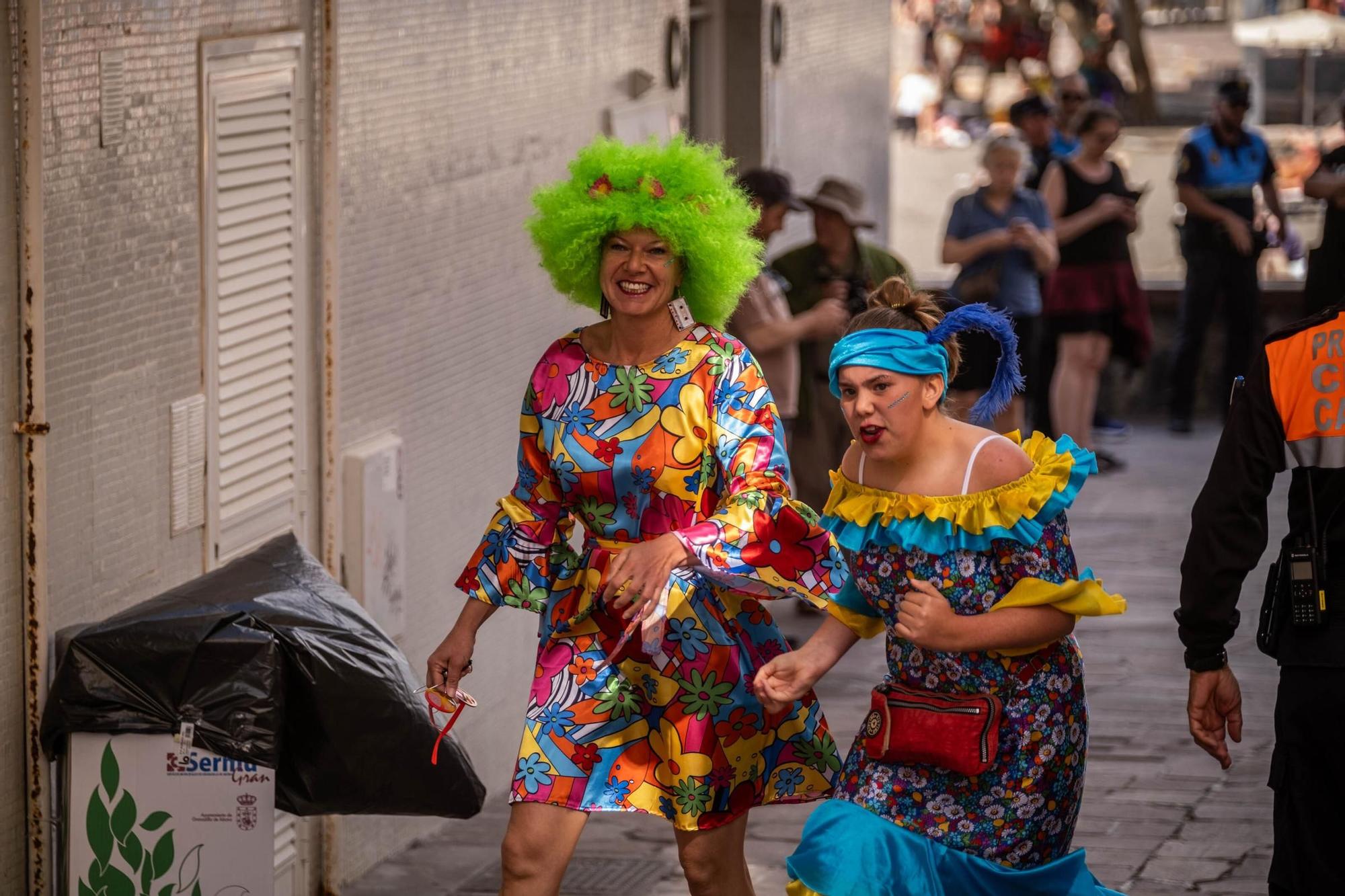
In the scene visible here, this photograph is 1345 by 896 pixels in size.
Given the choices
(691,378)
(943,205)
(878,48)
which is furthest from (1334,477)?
(943,205)

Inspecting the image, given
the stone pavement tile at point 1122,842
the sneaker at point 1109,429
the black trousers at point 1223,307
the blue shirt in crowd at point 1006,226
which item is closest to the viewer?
the stone pavement tile at point 1122,842

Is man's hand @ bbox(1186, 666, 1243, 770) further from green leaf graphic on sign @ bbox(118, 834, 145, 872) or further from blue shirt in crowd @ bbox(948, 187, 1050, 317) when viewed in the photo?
blue shirt in crowd @ bbox(948, 187, 1050, 317)

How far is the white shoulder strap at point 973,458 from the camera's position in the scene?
12.5 ft

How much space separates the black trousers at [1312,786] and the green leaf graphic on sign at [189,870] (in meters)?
2.11

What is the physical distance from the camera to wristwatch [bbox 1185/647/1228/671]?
3783mm

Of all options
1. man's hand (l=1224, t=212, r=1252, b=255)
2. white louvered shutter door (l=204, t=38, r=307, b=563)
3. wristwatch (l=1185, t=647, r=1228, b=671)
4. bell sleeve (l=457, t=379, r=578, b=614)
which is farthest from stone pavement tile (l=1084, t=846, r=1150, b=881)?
man's hand (l=1224, t=212, r=1252, b=255)

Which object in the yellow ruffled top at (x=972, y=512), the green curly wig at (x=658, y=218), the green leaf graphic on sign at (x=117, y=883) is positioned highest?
the green curly wig at (x=658, y=218)

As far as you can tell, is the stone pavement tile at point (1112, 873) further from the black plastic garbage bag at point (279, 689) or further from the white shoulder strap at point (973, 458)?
the white shoulder strap at point (973, 458)

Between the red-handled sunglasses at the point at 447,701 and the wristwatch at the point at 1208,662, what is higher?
the wristwatch at the point at 1208,662

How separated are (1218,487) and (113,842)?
7.53ft

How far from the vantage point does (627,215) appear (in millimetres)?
4230

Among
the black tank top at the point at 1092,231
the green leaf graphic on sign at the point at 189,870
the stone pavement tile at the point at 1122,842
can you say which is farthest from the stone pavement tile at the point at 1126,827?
the black tank top at the point at 1092,231

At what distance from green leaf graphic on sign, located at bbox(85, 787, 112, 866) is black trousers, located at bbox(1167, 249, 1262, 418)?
9.24m

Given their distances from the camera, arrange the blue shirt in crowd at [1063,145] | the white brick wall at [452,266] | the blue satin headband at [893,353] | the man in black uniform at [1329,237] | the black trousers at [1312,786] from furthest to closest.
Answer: the blue shirt in crowd at [1063,145]
the man in black uniform at [1329,237]
the white brick wall at [452,266]
the blue satin headband at [893,353]
the black trousers at [1312,786]
